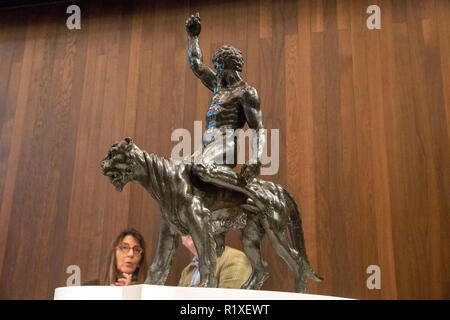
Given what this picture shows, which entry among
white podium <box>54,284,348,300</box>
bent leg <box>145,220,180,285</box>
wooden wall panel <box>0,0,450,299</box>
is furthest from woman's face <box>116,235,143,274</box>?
white podium <box>54,284,348,300</box>

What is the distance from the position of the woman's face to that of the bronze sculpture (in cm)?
88

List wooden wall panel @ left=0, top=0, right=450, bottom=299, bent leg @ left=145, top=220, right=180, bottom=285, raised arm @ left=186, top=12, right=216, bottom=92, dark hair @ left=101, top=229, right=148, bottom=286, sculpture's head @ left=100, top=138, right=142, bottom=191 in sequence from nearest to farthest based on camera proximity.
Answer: sculpture's head @ left=100, top=138, right=142, bottom=191, bent leg @ left=145, top=220, right=180, bottom=285, raised arm @ left=186, top=12, right=216, bottom=92, dark hair @ left=101, top=229, right=148, bottom=286, wooden wall panel @ left=0, top=0, right=450, bottom=299

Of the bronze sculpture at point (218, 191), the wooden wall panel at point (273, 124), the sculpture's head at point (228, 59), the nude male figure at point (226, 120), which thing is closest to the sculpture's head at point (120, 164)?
the bronze sculpture at point (218, 191)

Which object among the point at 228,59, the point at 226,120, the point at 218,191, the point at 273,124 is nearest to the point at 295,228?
the point at 218,191

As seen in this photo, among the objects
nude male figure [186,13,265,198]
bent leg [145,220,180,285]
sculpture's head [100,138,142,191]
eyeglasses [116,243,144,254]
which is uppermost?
nude male figure [186,13,265,198]

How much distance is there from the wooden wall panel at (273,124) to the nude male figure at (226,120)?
4.18ft

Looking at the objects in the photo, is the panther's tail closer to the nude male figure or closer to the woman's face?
the nude male figure

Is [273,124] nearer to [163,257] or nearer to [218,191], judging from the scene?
[218,191]

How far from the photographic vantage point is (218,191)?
6.41ft

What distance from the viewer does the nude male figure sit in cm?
193

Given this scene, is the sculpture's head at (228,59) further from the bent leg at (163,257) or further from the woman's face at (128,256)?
the woman's face at (128,256)

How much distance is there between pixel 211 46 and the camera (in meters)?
3.81

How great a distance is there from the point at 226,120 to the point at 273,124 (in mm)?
1421
